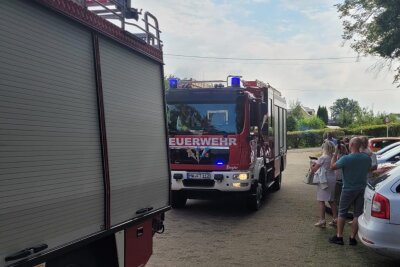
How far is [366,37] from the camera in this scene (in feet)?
68.2

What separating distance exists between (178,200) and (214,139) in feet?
6.49

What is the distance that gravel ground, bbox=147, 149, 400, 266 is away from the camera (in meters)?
6.46

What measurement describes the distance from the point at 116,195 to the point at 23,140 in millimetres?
1174

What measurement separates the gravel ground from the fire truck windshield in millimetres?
1836

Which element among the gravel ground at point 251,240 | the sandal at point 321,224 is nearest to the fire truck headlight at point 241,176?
the gravel ground at point 251,240

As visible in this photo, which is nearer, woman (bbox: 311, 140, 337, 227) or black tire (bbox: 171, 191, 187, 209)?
woman (bbox: 311, 140, 337, 227)

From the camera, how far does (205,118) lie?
9.71m

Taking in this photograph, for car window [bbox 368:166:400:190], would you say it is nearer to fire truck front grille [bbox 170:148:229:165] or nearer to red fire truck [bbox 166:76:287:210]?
red fire truck [bbox 166:76:287:210]

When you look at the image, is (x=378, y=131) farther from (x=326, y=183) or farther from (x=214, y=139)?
(x=326, y=183)

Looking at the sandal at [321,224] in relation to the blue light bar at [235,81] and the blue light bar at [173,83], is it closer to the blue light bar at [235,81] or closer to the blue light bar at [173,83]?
the blue light bar at [235,81]

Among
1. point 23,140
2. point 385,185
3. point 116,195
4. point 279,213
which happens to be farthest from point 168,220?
point 23,140

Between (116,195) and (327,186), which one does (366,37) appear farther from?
(116,195)

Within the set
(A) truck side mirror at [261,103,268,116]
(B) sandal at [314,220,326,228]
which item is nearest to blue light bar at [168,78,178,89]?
(A) truck side mirror at [261,103,268,116]

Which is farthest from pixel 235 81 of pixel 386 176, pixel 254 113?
pixel 386 176
